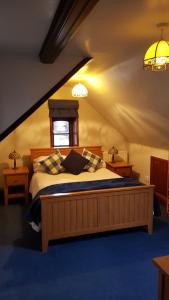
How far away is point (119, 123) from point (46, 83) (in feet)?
8.21

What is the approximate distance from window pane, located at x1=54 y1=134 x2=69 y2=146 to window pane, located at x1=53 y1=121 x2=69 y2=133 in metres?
0.11

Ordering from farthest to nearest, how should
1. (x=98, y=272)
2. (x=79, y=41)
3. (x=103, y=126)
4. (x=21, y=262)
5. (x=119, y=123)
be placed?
1. (x=103, y=126)
2. (x=119, y=123)
3. (x=21, y=262)
4. (x=98, y=272)
5. (x=79, y=41)

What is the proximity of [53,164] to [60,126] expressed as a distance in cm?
108

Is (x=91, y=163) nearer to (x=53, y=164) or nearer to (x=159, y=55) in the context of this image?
(x=53, y=164)

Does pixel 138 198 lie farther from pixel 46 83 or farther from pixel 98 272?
pixel 46 83

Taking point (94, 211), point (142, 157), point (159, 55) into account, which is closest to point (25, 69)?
point (159, 55)

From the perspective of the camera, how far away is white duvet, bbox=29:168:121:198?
3781 millimetres

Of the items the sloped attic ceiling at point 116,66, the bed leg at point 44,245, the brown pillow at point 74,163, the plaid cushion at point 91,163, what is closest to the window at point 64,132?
the plaid cushion at point 91,163

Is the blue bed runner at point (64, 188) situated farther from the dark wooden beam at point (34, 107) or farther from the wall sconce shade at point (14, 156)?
the wall sconce shade at point (14, 156)

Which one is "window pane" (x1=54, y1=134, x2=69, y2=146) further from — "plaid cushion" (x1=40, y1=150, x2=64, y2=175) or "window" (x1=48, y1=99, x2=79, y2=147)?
"plaid cushion" (x1=40, y1=150, x2=64, y2=175)

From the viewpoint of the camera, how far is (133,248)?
294 cm

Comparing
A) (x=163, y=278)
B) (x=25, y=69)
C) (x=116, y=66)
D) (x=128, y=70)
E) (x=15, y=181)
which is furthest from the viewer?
(x=15, y=181)

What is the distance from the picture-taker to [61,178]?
4.05m

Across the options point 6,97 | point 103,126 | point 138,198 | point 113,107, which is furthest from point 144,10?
point 103,126
